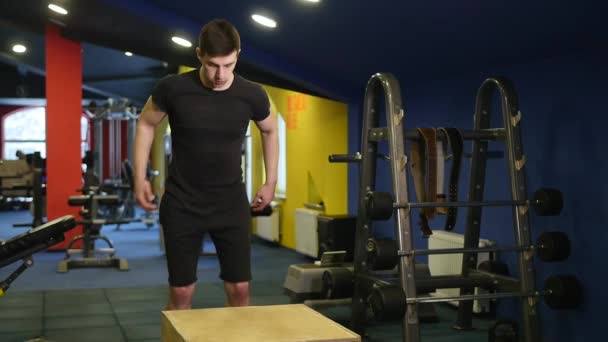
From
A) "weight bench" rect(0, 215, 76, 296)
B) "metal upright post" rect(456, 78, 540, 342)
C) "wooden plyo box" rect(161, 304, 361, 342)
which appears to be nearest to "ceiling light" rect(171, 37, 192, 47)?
"weight bench" rect(0, 215, 76, 296)

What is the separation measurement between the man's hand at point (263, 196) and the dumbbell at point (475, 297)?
75 cm

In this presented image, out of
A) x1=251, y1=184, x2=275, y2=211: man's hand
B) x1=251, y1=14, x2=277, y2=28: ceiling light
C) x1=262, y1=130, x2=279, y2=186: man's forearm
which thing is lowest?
x1=251, y1=184, x2=275, y2=211: man's hand

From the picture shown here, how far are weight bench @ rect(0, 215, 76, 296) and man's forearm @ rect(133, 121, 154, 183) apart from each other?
131 cm

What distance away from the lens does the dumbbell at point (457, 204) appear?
3.06 meters

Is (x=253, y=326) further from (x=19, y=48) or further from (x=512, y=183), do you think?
(x=19, y=48)

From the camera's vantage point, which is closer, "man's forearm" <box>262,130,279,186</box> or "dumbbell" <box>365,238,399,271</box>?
"man's forearm" <box>262,130,279,186</box>

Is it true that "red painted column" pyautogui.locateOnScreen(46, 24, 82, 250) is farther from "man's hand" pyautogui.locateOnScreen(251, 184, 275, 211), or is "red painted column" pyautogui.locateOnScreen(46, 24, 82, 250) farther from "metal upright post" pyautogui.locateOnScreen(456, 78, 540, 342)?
"man's hand" pyautogui.locateOnScreen(251, 184, 275, 211)

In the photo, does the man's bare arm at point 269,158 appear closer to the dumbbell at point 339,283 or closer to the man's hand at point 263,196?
the man's hand at point 263,196

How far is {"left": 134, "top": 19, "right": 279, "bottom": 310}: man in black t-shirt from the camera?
221 centimetres

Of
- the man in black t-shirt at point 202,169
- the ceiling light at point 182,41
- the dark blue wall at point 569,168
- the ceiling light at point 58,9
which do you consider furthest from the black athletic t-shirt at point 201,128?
the ceiling light at point 58,9

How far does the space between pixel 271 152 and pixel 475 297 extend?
3.99 ft

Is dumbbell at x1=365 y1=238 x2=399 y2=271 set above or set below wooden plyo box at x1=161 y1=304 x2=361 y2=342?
above

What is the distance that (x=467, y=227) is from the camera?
364cm

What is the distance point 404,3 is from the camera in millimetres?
3467
